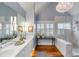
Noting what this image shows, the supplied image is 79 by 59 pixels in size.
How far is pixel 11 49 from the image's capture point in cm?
215

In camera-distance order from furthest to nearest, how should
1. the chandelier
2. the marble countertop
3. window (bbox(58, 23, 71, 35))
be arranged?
window (bbox(58, 23, 71, 35))
the chandelier
the marble countertop

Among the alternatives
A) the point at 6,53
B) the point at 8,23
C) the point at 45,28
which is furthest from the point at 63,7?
the point at 6,53

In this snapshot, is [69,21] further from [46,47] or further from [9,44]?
[9,44]

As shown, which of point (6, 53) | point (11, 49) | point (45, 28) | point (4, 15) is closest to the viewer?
point (6, 53)

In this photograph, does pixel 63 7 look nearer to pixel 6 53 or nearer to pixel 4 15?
pixel 4 15

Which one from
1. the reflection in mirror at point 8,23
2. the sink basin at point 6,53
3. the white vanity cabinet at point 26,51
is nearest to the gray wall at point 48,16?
the reflection in mirror at point 8,23

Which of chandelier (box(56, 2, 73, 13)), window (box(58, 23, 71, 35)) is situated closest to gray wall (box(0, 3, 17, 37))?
chandelier (box(56, 2, 73, 13))

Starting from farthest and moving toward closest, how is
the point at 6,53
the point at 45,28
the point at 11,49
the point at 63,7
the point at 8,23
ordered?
the point at 45,28 < the point at 63,7 < the point at 8,23 < the point at 11,49 < the point at 6,53

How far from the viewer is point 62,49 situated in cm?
302

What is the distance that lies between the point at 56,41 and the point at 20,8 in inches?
49.7

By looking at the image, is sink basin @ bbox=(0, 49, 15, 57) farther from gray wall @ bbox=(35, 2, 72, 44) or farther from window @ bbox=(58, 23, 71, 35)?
window @ bbox=(58, 23, 71, 35)

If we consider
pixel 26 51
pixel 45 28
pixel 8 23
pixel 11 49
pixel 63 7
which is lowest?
pixel 26 51

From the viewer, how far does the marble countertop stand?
1.86 m

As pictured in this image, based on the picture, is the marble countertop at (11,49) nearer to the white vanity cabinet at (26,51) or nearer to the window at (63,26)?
the white vanity cabinet at (26,51)
